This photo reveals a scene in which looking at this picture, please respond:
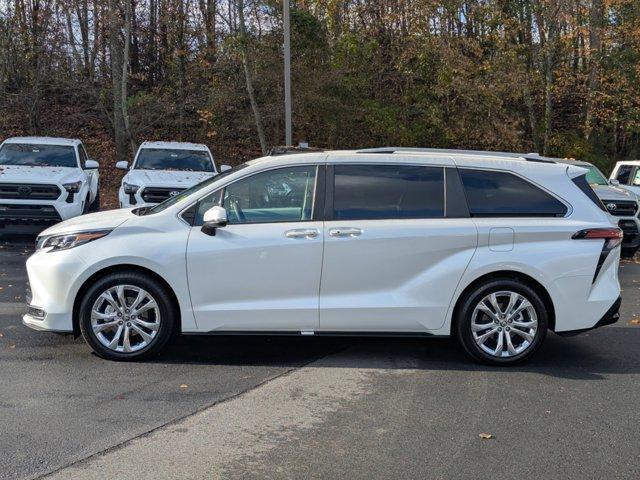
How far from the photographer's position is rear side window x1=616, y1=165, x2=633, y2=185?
16.2 m

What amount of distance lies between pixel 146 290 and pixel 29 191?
779 cm

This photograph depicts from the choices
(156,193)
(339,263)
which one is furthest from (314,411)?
→ (156,193)

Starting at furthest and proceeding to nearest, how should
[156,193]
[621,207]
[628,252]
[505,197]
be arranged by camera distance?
[628,252] < [621,207] < [156,193] < [505,197]

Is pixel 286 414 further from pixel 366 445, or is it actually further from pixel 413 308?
pixel 413 308

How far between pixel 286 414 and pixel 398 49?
2011cm

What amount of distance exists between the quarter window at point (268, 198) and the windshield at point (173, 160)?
8.60 meters

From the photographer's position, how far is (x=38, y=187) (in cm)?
1295

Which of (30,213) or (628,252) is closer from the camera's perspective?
(30,213)

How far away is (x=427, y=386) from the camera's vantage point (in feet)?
18.7

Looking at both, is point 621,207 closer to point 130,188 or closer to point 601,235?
point 601,235

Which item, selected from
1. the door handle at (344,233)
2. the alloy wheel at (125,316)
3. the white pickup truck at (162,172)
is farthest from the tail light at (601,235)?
the white pickup truck at (162,172)

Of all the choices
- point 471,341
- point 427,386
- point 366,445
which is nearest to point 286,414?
point 366,445

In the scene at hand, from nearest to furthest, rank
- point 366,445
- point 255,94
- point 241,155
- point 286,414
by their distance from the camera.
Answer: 1. point 366,445
2. point 286,414
3. point 255,94
4. point 241,155

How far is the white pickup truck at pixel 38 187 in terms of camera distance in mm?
12828
